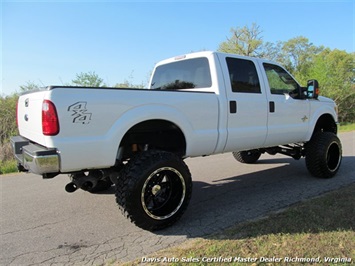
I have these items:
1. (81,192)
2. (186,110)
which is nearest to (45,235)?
(81,192)

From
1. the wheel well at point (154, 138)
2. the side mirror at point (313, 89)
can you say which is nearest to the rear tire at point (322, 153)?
the side mirror at point (313, 89)

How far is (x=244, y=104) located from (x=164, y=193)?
5.71 feet

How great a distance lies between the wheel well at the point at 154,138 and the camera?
359cm

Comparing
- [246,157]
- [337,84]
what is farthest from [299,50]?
[246,157]

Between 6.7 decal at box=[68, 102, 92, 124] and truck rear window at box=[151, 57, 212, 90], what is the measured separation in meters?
1.92

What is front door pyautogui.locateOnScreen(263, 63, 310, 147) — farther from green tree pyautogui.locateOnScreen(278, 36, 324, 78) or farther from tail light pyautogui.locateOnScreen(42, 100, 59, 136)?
green tree pyautogui.locateOnScreen(278, 36, 324, 78)

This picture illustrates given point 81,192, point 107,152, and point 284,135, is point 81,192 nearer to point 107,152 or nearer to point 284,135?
point 107,152

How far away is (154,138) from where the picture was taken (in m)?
3.93

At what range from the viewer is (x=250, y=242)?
3029 mm

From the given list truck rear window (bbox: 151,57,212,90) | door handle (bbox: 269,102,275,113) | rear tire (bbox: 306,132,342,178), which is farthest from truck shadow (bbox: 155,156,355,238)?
truck rear window (bbox: 151,57,212,90)

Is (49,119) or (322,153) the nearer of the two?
(49,119)

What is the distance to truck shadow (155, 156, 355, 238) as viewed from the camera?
11.4 feet

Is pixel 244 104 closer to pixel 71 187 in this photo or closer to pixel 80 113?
pixel 80 113

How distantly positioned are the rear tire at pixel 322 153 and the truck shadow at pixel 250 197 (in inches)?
6.3
